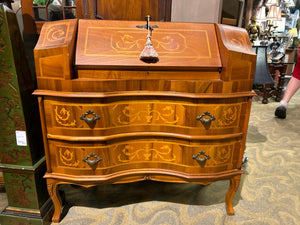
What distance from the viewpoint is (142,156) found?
1.49m

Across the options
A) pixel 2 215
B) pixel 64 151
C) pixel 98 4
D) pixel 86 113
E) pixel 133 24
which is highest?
pixel 98 4

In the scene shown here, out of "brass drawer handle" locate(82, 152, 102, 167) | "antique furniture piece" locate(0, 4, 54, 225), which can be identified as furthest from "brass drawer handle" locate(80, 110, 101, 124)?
"antique furniture piece" locate(0, 4, 54, 225)

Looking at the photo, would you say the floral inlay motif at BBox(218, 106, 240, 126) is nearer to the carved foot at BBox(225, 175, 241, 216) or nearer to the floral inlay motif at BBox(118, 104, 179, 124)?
the floral inlay motif at BBox(118, 104, 179, 124)

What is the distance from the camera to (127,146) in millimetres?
1445

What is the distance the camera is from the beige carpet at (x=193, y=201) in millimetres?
1664

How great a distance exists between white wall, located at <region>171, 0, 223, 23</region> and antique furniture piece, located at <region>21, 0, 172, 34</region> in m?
0.20

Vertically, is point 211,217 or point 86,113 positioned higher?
point 86,113

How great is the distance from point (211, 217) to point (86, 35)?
1.63 m

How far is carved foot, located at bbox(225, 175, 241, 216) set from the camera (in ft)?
5.21

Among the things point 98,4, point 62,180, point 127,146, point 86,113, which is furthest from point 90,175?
point 98,4

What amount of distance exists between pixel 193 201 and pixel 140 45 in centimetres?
137

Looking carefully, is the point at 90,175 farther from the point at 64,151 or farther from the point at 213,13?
the point at 213,13

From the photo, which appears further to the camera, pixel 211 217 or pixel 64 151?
pixel 211 217

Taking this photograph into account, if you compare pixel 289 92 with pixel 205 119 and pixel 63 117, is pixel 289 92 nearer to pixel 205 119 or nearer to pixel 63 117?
pixel 205 119
